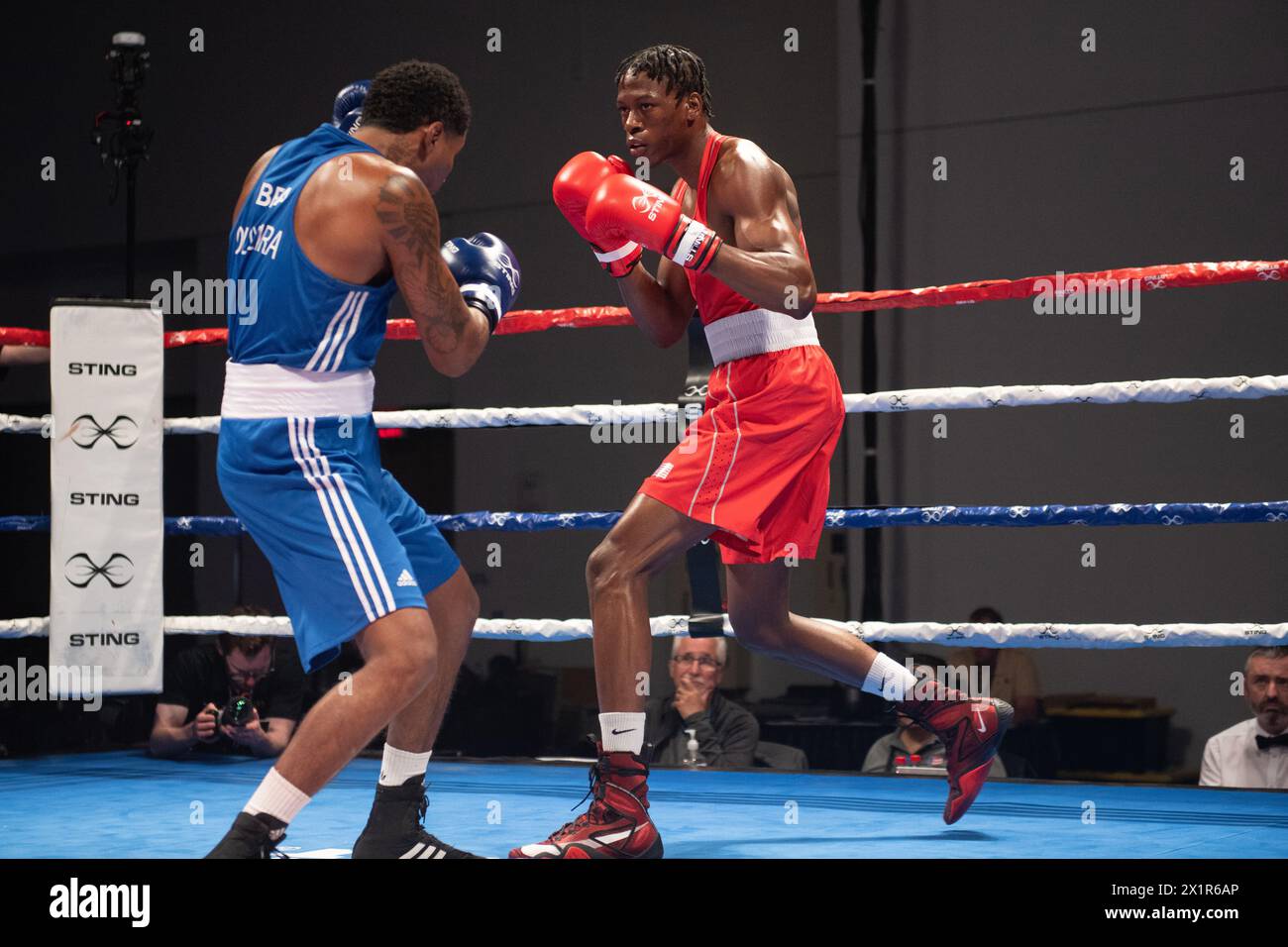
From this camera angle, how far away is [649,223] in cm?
238

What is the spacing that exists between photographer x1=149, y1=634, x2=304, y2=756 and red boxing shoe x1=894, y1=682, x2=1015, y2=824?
5.79 feet

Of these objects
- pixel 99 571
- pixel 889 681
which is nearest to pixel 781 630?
pixel 889 681

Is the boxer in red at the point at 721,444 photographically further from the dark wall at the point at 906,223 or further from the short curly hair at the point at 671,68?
the dark wall at the point at 906,223

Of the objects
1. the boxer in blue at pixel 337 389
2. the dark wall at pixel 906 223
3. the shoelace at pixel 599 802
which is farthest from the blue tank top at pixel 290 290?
the dark wall at pixel 906 223

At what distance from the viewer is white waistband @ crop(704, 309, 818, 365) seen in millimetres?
2551

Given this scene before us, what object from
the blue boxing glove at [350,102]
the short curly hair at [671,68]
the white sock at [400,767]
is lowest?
the white sock at [400,767]

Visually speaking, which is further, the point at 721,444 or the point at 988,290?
the point at 988,290

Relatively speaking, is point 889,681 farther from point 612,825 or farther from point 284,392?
point 284,392

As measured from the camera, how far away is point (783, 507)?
8.31ft

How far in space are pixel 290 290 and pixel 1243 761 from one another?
103 inches

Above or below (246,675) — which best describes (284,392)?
above

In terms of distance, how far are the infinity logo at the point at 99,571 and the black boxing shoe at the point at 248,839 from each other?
1890mm

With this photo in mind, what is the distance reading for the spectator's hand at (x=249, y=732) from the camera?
3816mm
